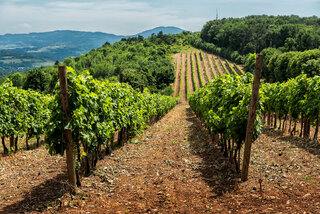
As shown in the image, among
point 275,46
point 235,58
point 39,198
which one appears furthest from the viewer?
point 235,58

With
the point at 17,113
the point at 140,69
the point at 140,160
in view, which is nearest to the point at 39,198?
the point at 140,160

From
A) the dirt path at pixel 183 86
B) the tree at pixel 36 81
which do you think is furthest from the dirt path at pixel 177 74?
the tree at pixel 36 81

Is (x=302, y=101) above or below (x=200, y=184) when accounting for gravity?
above

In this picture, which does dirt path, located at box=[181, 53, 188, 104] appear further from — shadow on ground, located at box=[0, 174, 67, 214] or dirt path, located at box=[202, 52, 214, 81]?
shadow on ground, located at box=[0, 174, 67, 214]

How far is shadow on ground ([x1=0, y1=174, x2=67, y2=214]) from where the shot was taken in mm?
7391

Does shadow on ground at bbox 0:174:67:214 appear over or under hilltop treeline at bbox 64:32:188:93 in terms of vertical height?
under

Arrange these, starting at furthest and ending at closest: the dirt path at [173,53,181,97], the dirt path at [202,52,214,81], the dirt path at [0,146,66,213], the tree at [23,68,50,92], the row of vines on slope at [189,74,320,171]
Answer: the dirt path at [202,52,214,81]
the dirt path at [173,53,181,97]
the tree at [23,68,50,92]
the row of vines on slope at [189,74,320,171]
the dirt path at [0,146,66,213]

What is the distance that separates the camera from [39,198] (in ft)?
26.7

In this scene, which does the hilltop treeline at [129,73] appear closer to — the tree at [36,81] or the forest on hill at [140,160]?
the tree at [36,81]

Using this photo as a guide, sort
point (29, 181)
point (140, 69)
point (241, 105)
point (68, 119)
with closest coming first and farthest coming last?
1. point (68, 119)
2. point (241, 105)
3. point (29, 181)
4. point (140, 69)

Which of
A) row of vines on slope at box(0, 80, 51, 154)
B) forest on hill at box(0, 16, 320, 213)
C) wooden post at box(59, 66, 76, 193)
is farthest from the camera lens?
row of vines on slope at box(0, 80, 51, 154)

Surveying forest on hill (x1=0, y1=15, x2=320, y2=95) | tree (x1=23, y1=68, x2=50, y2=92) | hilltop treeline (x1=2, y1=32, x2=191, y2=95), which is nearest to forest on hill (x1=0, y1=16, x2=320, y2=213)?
hilltop treeline (x1=2, y1=32, x2=191, y2=95)

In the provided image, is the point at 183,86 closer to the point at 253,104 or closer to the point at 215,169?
the point at 215,169

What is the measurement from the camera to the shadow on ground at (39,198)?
739 centimetres
